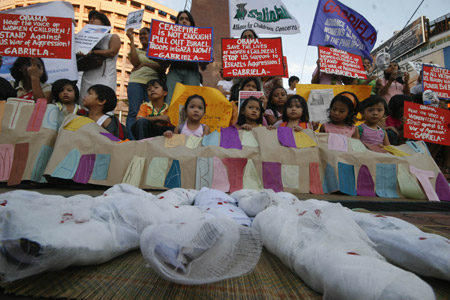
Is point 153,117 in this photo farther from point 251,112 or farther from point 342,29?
point 342,29

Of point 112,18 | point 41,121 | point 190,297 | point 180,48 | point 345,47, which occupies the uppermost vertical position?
point 112,18

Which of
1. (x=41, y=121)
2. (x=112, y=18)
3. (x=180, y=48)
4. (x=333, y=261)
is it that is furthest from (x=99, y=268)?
(x=112, y=18)

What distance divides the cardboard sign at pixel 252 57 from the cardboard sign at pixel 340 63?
2.48 feet

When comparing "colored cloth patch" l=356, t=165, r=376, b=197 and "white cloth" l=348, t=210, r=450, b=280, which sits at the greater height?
"white cloth" l=348, t=210, r=450, b=280

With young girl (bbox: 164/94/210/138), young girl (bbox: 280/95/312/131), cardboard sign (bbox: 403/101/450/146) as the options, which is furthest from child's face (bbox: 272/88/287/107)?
cardboard sign (bbox: 403/101/450/146)

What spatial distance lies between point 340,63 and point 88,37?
3.81 meters

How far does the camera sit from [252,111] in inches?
114

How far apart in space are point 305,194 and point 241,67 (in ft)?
7.66

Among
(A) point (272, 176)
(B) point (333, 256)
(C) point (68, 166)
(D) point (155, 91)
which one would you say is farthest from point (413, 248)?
(D) point (155, 91)

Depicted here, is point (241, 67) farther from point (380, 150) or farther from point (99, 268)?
point (99, 268)

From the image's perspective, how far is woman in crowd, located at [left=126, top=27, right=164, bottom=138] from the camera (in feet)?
11.8

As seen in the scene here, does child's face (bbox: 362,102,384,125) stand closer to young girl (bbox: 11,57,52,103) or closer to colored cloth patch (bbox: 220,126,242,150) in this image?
colored cloth patch (bbox: 220,126,242,150)

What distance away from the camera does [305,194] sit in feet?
7.00

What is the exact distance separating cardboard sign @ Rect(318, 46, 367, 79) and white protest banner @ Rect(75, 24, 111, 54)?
10.7ft
